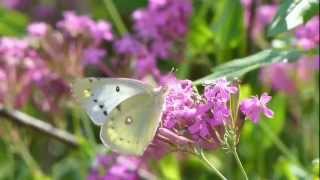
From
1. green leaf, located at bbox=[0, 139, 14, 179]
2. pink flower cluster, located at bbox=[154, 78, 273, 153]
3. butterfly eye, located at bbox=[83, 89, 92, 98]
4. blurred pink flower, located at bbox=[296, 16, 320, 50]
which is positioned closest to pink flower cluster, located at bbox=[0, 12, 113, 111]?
green leaf, located at bbox=[0, 139, 14, 179]

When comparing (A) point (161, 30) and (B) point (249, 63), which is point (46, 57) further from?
(B) point (249, 63)

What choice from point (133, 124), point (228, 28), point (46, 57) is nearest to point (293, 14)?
point (133, 124)

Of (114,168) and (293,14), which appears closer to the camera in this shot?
(293,14)

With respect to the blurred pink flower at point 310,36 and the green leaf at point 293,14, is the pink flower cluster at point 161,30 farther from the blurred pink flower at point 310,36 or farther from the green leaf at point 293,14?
the green leaf at point 293,14

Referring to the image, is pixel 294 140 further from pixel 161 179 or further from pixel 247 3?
pixel 161 179

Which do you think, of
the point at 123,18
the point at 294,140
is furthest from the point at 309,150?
the point at 123,18

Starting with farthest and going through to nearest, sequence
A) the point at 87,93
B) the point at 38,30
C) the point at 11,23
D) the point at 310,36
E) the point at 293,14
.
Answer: the point at 11,23 → the point at 38,30 → the point at 310,36 → the point at 293,14 → the point at 87,93

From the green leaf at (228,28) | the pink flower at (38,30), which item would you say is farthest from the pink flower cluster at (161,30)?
the pink flower at (38,30)
